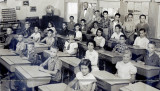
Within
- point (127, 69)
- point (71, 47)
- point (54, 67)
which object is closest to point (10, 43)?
point (71, 47)

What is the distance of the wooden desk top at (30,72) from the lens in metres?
4.15

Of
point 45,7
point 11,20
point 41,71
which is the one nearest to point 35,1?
point 45,7

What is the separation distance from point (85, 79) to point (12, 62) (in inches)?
74.8

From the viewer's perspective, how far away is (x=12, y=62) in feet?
16.9

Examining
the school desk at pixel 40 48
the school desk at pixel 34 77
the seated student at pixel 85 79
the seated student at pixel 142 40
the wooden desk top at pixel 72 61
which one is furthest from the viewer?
the school desk at pixel 40 48

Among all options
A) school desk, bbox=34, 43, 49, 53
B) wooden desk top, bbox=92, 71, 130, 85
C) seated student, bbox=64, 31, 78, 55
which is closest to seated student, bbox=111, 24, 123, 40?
seated student, bbox=64, 31, 78, 55

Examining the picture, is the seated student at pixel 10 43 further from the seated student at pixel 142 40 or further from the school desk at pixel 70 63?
the seated student at pixel 142 40

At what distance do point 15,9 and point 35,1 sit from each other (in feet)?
3.38

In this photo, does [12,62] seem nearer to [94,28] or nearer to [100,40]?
[100,40]

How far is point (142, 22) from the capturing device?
22.0ft

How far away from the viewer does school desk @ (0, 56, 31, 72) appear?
4973 millimetres

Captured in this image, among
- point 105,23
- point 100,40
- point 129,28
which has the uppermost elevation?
point 105,23

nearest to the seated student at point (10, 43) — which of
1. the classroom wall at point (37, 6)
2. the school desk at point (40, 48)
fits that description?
the school desk at point (40, 48)

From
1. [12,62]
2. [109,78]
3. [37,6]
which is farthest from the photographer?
[37,6]
